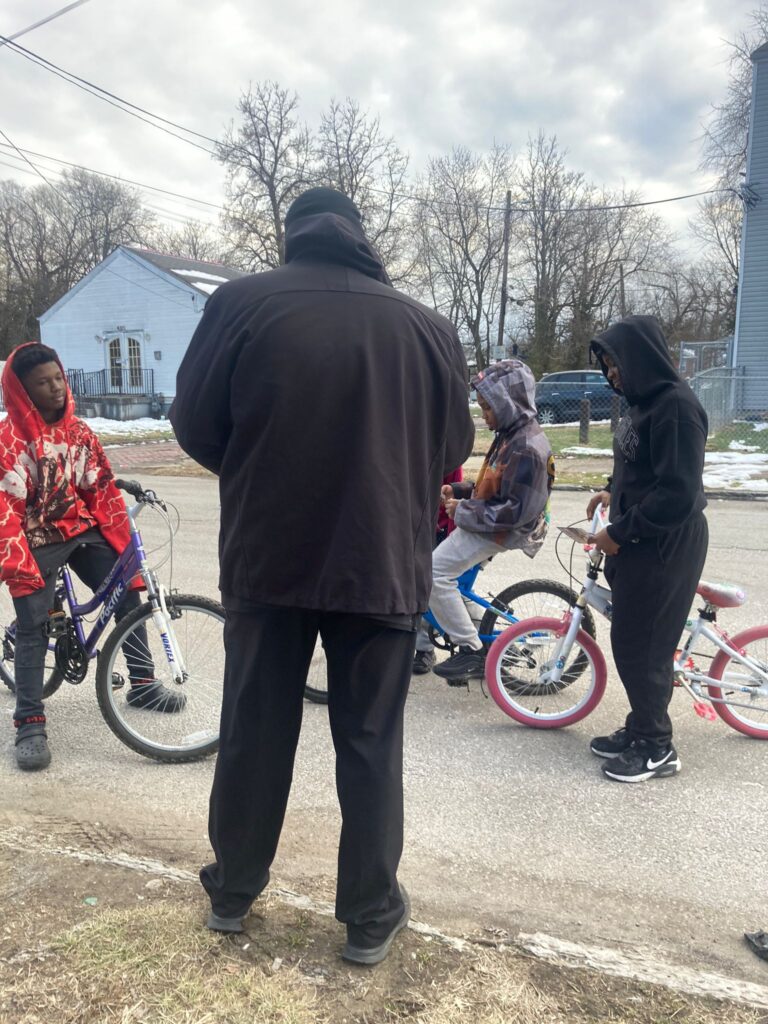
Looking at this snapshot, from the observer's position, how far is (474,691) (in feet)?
15.1

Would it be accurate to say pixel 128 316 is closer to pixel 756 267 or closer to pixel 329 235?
pixel 756 267

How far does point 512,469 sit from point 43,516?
232 cm

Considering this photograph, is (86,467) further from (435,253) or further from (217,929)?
(435,253)

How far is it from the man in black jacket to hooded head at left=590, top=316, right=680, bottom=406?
4.11ft

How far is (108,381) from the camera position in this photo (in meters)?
35.5

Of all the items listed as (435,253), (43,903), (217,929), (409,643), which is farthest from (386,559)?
(435,253)

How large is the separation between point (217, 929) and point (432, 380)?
1.71 metres

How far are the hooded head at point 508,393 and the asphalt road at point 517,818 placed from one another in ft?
5.14

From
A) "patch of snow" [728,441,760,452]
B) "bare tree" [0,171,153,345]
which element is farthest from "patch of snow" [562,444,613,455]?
"bare tree" [0,171,153,345]

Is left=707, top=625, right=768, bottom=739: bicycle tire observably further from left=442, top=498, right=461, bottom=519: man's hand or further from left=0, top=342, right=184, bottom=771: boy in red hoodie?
left=0, top=342, right=184, bottom=771: boy in red hoodie

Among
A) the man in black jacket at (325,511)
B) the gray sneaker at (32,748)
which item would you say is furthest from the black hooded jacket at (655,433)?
the gray sneaker at (32,748)

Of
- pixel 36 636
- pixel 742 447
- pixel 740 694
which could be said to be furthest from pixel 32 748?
pixel 742 447

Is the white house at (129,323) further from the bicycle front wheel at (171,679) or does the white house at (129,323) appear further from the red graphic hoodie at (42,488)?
the bicycle front wheel at (171,679)

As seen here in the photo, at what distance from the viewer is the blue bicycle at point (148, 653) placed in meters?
3.70
